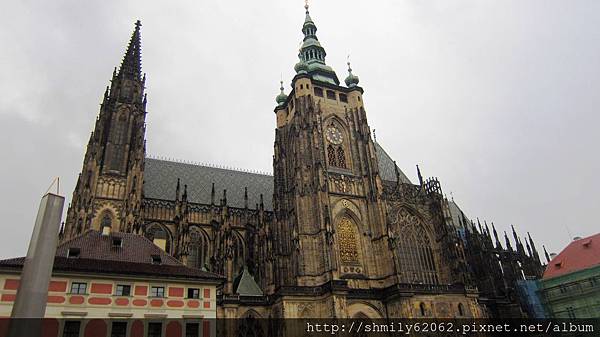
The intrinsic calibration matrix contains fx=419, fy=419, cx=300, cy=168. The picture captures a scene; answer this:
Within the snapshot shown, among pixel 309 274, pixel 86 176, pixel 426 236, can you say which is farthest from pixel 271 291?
pixel 86 176

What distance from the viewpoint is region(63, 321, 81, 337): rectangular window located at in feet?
69.7

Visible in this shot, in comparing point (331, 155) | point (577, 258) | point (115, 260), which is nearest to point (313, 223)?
point (331, 155)

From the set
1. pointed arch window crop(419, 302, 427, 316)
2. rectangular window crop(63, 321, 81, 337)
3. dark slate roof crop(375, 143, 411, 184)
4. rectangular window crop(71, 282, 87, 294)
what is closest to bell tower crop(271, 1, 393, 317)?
pointed arch window crop(419, 302, 427, 316)

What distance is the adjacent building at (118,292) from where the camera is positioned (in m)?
21.5

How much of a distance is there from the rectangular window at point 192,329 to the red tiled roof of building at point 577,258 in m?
41.5

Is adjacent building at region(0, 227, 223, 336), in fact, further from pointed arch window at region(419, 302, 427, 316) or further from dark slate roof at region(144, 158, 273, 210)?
dark slate roof at region(144, 158, 273, 210)

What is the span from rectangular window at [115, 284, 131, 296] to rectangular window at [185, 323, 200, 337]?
3.76 meters

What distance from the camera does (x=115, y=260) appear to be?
972 inches

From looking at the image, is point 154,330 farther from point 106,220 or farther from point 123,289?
point 106,220

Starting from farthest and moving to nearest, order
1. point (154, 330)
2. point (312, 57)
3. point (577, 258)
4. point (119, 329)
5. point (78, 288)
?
point (312, 57) < point (577, 258) < point (154, 330) < point (78, 288) < point (119, 329)

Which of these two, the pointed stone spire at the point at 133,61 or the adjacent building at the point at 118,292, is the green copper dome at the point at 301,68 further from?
the adjacent building at the point at 118,292

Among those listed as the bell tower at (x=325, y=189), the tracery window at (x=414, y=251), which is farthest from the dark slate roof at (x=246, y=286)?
the tracery window at (x=414, y=251)

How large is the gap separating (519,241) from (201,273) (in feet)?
142

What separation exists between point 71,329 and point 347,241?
24.7m
